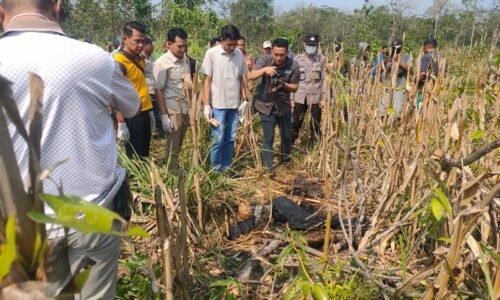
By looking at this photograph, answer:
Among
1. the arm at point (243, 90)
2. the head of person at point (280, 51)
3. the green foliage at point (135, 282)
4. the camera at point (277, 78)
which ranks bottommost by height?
the green foliage at point (135, 282)

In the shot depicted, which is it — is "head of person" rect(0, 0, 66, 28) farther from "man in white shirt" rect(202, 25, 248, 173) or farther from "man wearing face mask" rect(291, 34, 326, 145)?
"man wearing face mask" rect(291, 34, 326, 145)

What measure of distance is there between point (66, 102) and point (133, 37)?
1947 millimetres

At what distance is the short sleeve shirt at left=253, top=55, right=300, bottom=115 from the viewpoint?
371 centimetres

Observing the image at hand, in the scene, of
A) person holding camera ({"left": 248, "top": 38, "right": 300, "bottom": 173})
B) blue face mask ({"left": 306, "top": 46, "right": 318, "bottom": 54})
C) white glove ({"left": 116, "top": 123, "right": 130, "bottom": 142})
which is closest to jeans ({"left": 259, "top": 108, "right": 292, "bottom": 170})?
person holding camera ({"left": 248, "top": 38, "right": 300, "bottom": 173})

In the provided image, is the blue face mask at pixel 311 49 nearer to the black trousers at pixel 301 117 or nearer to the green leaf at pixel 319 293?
the black trousers at pixel 301 117

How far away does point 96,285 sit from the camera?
135 centimetres

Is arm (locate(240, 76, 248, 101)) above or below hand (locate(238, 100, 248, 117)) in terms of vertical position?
above

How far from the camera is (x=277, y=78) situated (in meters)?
3.67

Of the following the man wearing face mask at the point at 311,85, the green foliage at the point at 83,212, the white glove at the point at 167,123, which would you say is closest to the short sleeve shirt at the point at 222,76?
the white glove at the point at 167,123

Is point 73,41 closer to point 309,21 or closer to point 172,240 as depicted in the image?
point 172,240

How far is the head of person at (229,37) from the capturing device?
337 centimetres

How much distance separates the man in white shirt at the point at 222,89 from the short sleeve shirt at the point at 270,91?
0.26 m

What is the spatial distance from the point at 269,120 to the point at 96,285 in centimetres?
262

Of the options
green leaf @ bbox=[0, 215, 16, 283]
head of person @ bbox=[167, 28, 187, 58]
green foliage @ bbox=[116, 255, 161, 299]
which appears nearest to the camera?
green leaf @ bbox=[0, 215, 16, 283]
